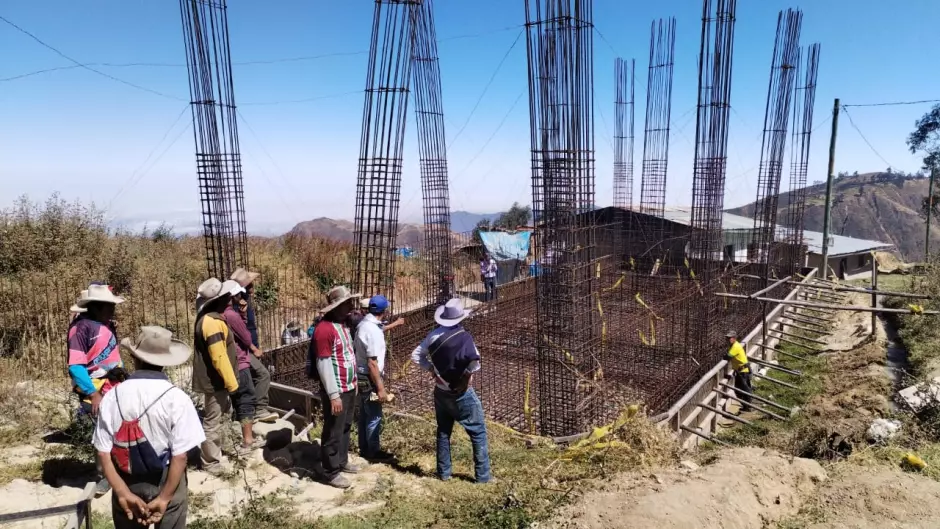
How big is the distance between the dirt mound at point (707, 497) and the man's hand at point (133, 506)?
1899mm

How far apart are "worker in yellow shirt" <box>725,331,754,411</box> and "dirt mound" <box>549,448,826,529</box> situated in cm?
345

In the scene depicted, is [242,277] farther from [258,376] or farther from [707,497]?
[707,497]

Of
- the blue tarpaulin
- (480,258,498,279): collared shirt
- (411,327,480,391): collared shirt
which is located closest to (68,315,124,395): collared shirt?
(411,327,480,391): collared shirt

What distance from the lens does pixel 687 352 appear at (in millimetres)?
7160

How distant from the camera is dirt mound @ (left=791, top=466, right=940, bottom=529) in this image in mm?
3164

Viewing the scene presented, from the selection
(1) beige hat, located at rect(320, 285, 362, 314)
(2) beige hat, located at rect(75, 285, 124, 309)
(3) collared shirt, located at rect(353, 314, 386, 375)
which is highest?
(2) beige hat, located at rect(75, 285, 124, 309)

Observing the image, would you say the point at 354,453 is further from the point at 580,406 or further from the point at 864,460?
the point at 864,460

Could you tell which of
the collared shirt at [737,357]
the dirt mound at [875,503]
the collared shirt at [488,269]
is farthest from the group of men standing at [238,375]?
the collared shirt at [488,269]

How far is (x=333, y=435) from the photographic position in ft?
12.0

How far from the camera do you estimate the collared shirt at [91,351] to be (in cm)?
314

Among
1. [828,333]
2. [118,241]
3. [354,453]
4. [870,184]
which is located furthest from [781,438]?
[870,184]

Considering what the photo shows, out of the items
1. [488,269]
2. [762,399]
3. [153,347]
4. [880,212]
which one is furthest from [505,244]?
[880,212]

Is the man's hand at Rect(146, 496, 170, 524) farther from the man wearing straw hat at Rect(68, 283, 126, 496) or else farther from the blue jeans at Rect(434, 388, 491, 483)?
the blue jeans at Rect(434, 388, 491, 483)

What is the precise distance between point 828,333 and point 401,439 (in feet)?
31.4
